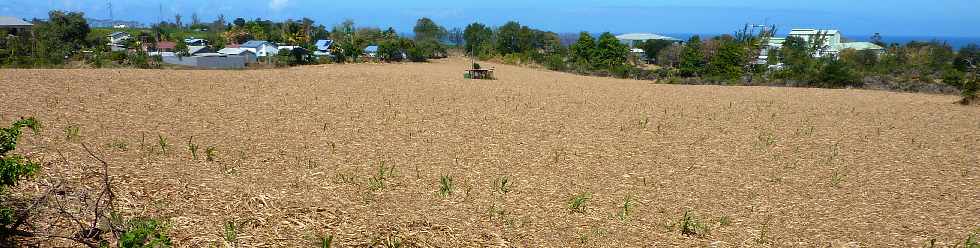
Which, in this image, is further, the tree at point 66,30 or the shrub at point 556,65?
the tree at point 66,30

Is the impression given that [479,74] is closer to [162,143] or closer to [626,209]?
[162,143]

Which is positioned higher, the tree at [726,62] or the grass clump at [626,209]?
the tree at [726,62]

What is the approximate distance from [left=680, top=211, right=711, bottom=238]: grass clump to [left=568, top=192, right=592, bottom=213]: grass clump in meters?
1.01

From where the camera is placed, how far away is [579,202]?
634 centimetres

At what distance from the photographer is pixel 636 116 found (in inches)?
521

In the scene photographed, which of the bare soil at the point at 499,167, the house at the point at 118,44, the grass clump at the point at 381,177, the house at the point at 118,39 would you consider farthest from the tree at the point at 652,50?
the grass clump at the point at 381,177

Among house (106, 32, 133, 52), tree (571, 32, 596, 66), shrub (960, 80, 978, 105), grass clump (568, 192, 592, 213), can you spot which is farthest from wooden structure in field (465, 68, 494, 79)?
house (106, 32, 133, 52)

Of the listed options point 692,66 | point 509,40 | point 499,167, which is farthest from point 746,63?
point 499,167

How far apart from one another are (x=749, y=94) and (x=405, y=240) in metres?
16.3

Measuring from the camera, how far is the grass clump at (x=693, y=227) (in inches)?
225

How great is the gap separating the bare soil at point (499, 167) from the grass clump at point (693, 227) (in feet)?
0.27

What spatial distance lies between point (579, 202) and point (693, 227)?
116 centimetres

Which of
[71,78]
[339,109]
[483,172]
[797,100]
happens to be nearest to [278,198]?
[483,172]

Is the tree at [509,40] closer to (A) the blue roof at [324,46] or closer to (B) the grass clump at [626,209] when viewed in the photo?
(A) the blue roof at [324,46]
